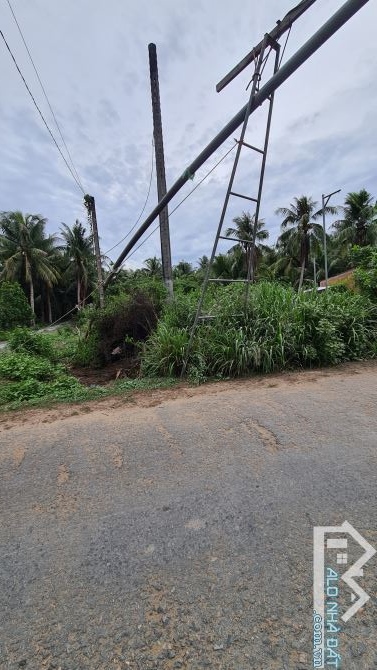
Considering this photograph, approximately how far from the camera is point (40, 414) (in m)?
4.04

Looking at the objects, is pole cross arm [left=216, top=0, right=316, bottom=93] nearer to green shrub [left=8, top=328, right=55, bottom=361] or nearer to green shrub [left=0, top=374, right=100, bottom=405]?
green shrub [left=0, top=374, right=100, bottom=405]

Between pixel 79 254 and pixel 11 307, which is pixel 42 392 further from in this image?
pixel 79 254

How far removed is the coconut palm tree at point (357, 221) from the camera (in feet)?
84.1

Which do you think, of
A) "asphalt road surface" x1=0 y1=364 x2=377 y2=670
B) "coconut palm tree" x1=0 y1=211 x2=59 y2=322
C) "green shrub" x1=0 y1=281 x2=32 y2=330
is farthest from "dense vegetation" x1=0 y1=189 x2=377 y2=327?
"asphalt road surface" x1=0 y1=364 x2=377 y2=670

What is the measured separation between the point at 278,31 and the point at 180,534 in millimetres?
6507

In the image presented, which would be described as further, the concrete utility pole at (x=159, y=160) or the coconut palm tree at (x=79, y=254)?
the coconut palm tree at (x=79, y=254)

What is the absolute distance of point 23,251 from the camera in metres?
30.2

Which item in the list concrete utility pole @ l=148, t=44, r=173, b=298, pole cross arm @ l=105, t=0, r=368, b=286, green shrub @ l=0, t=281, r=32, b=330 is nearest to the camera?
pole cross arm @ l=105, t=0, r=368, b=286

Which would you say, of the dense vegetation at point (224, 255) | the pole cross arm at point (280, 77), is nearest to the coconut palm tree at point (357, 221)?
the dense vegetation at point (224, 255)

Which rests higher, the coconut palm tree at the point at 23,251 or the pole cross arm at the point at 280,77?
the coconut palm tree at the point at 23,251

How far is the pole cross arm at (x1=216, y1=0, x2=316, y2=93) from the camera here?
14.6ft

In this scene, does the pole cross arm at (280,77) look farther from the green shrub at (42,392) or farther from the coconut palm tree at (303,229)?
the coconut palm tree at (303,229)

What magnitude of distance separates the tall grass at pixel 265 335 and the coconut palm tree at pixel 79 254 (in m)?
28.9

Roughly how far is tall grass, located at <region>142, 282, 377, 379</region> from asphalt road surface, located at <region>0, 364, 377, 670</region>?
1676 millimetres
